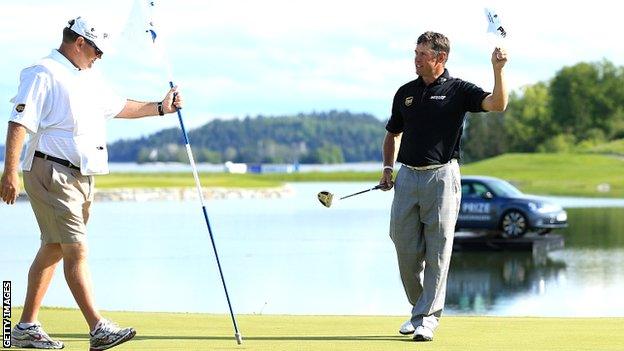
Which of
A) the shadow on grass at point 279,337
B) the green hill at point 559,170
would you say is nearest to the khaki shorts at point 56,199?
the shadow on grass at point 279,337

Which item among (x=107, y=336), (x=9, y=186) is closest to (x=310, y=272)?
(x=107, y=336)

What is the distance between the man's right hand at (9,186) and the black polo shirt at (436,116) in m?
2.89

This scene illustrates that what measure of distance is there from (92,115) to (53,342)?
4.84 ft

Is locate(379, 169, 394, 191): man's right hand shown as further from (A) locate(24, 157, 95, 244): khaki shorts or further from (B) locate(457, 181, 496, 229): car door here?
(B) locate(457, 181, 496, 229): car door

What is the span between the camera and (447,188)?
32.2 feet

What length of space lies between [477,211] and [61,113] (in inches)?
908

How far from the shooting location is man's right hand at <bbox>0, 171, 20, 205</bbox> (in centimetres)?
816

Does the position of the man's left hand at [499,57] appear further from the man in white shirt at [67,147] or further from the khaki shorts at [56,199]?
the khaki shorts at [56,199]

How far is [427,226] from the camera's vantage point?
9.87 m

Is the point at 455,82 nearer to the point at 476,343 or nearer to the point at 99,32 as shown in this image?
the point at 476,343

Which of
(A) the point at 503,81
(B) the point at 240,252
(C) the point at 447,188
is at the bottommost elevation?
(B) the point at 240,252

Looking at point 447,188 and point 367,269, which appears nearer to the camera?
point 447,188

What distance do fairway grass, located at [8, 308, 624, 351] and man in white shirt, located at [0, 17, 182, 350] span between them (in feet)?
2.02

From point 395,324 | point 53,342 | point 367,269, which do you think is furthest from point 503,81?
point 367,269
